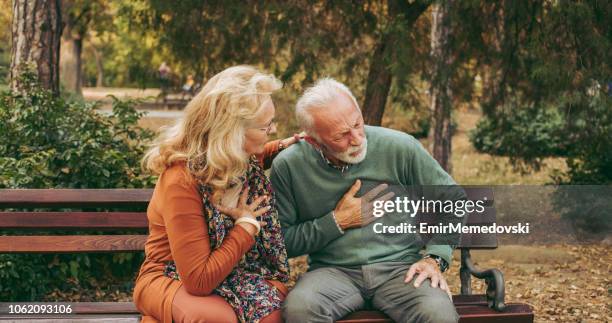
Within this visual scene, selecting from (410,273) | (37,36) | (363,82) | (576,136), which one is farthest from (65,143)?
(576,136)

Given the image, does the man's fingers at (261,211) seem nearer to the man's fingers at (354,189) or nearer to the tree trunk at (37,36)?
the man's fingers at (354,189)

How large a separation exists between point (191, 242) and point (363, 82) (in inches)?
215

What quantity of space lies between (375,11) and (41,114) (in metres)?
3.52

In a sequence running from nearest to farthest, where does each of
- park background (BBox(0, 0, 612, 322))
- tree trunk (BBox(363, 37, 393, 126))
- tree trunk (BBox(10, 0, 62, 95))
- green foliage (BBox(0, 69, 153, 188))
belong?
1. green foliage (BBox(0, 69, 153, 188))
2. park background (BBox(0, 0, 612, 322))
3. tree trunk (BBox(10, 0, 62, 95))
4. tree trunk (BBox(363, 37, 393, 126))

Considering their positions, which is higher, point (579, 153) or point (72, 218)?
point (579, 153)

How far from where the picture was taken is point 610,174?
29.4 ft

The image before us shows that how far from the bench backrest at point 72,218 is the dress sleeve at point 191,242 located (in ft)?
2.99

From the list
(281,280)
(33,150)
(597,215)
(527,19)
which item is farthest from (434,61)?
(281,280)

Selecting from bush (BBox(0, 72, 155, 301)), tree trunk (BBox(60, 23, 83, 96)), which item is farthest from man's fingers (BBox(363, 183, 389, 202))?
tree trunk (BBox(60, 23, 83, 96))

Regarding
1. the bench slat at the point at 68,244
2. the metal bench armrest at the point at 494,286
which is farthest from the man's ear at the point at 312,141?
the bench slat at the point at 68,244

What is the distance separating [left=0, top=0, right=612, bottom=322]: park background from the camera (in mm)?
5832

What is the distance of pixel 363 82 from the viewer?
27.9 feet

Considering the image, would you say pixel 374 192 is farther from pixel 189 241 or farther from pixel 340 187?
pixel 189 241

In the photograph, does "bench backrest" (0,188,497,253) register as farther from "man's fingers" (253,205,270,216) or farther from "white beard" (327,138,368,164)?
"man's fingers" (253,205,270,216)
